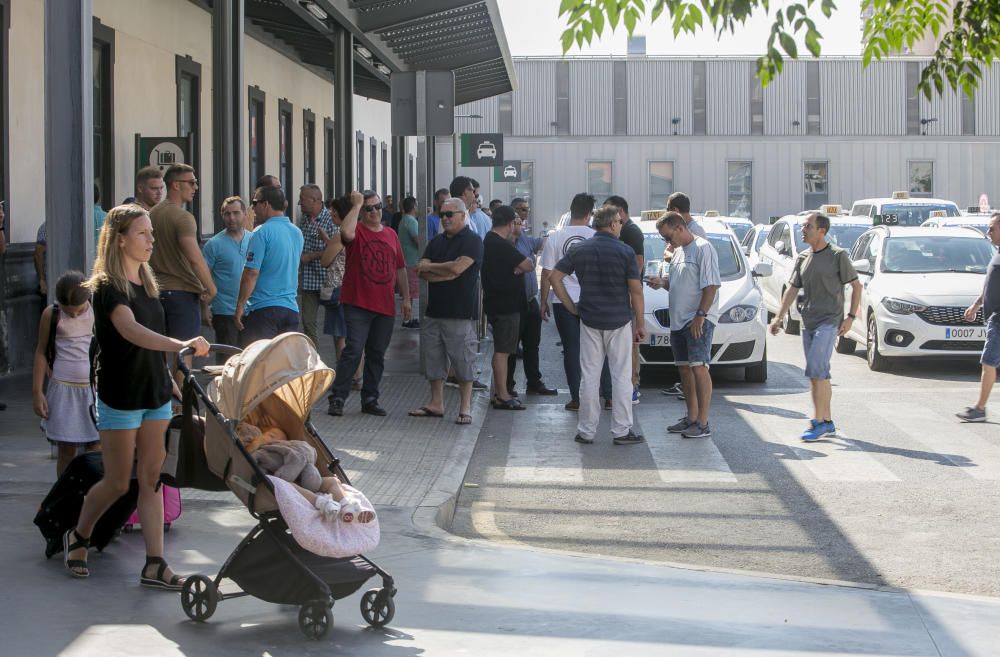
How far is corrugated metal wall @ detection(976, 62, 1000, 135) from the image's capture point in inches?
2598

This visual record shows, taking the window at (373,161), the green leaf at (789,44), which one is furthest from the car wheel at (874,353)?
the window at (373,161)

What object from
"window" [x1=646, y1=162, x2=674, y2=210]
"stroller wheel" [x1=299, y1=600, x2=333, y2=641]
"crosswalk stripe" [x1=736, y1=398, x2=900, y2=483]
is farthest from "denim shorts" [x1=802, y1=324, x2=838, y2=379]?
"window" [x1=646, y1=162, x2=674, y2=210]

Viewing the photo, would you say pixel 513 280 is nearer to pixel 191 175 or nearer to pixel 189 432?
pixel 191 175

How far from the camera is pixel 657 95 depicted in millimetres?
65500

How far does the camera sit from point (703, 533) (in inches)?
328

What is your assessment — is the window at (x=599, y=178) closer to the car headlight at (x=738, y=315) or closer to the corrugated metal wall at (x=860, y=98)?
the corrugated metal wall at (x=860, y=98)

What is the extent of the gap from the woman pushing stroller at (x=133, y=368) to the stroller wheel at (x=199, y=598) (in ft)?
1.39

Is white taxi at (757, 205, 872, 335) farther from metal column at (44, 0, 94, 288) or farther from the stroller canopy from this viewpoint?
the stroller canopy

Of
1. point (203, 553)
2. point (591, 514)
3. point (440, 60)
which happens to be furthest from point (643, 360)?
point (440, 60)

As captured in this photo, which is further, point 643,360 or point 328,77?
point 328,77

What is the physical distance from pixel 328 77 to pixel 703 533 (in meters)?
Answer: 25.5

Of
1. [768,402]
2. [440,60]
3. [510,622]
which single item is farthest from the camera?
[440,60]

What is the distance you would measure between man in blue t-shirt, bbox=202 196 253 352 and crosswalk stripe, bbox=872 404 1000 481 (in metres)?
5.47

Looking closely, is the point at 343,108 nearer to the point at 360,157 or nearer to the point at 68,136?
the point at 68,136
